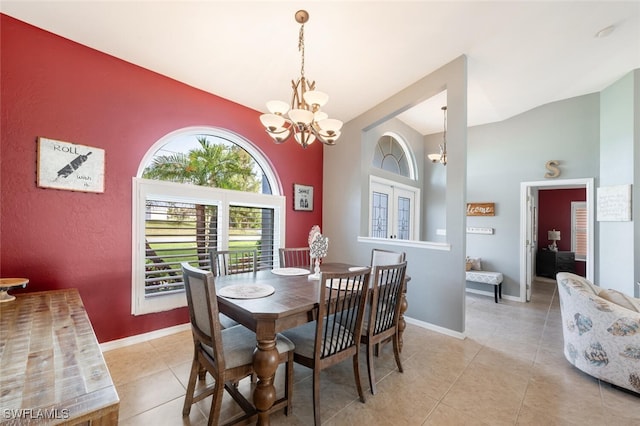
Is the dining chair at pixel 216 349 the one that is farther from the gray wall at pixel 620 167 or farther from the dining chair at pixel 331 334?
the gray wall at pixel 620 167

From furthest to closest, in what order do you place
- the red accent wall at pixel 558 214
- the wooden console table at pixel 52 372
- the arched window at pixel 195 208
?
the red accent wall at pixel 558 214, the arched window at pixel 195 208, the wooden console table at pixel 52 372

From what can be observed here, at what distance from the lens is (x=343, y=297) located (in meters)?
1.78

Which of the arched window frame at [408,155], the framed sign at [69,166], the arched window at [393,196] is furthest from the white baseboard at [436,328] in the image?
the framed sign at [69,166]

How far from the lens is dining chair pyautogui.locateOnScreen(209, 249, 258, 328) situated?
85.2 inches

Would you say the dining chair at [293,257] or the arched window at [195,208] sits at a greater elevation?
the arched window at [195,208]

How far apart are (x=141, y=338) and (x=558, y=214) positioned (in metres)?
9.06

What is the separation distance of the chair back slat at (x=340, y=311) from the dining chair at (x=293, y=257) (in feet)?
4.04

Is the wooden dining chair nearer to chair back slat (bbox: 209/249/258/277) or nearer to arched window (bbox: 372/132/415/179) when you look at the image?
chair back slat (bbox: 209/249/258/277)

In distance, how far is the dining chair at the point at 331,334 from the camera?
1630mm

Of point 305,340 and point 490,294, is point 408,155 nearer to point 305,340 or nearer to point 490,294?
point 490,294

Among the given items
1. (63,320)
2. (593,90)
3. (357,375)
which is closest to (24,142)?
(63,320)

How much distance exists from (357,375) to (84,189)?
9.19 feet

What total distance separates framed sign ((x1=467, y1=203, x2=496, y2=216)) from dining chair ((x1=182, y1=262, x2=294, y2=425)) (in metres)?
4.59

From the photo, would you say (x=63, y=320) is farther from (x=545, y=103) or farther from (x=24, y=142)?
(x=545, y=103)
